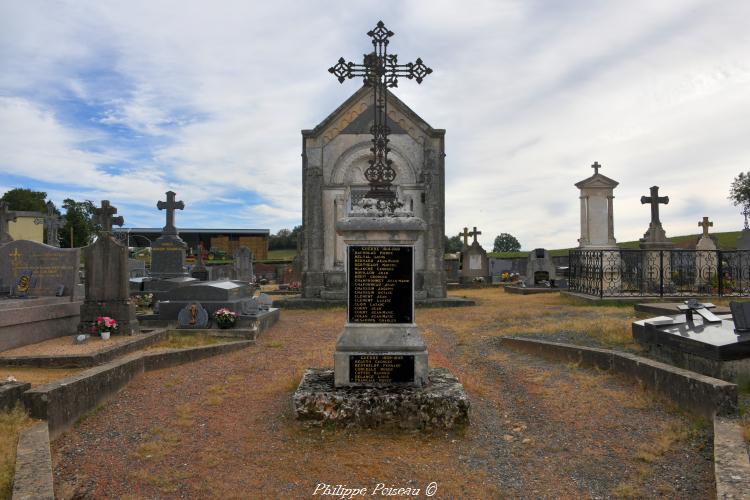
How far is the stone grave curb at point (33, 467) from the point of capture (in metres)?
3.49

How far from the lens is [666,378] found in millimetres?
5832

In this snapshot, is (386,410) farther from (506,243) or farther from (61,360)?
(506,243)

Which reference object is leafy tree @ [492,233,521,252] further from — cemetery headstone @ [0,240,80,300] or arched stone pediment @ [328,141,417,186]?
cemetery headstone @ [0,240,80,300]

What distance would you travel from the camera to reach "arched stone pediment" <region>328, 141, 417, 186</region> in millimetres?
18609

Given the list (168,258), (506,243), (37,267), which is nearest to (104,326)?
(37,267)

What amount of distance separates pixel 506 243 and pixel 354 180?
46.6 meters

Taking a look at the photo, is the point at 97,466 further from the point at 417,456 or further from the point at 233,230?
the point at 233,230

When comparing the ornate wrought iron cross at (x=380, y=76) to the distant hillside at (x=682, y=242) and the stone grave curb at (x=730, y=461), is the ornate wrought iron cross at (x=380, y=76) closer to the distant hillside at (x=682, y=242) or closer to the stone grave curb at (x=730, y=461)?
the stone grave curb at (x=730, y=461)

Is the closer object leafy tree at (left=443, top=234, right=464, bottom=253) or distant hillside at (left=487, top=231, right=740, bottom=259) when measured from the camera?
distant hillside at (left=487, top=231, right=740, bottom=259)

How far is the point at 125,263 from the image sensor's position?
10.7 metres

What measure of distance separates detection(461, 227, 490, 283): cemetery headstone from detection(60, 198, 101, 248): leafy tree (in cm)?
3723

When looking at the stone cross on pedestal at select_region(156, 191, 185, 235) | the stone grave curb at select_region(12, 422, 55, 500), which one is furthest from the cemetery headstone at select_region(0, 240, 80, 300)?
the stone grave curb at select_region(12, 422, 55, 500)

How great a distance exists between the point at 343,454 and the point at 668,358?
5.05 metres

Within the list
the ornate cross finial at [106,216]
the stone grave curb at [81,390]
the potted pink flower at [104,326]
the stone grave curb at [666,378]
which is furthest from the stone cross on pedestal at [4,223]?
the stone grave curb at [666,378]
